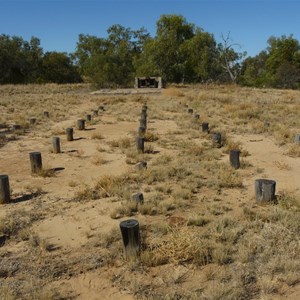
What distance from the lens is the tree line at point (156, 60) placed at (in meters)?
37.3

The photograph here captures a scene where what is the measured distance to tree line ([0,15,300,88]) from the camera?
3728 cm

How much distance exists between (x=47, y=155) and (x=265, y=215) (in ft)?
20.4

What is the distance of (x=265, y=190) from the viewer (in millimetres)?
5934

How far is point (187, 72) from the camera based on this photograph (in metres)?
40.1

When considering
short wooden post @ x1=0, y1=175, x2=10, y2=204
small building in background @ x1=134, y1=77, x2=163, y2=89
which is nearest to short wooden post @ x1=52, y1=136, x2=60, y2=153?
short wooden post @ x1=0, y1=175, x2=10, y2=204

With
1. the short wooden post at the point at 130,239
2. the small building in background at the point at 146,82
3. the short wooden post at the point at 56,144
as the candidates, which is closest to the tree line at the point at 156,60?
the small building in background at the point at 146,82

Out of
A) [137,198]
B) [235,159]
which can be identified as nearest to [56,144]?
[137,198]

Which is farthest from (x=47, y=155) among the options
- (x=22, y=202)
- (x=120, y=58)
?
(x=120, y=58)

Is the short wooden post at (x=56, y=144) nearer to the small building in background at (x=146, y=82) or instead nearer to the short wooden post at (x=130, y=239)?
the short wooden post at (x=130, y=239)

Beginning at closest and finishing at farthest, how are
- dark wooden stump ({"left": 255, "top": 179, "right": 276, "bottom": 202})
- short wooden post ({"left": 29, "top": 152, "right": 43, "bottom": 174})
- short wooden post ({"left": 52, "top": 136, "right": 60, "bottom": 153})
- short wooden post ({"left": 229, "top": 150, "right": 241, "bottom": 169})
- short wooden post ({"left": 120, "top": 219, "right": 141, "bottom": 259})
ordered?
1. short wooden post ({"left": 120, "top": 219, "right": 141, "bottom": 259})
2. dark wooden stump ({"left": 255, "top": 179, "right": 276, "bottom": 202})
3. short wooden post ({"left": 29, "top": 152, "right": 43, "bottom": 174})
4. short wooden post ({"left": 229, "top": 150, "right": 241, "bottom": 169})
5. short wooden post ({"left": 52, "top": 136, "right": 60, "bottom": 153})

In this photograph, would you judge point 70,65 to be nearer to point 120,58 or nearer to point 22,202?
point 120,58

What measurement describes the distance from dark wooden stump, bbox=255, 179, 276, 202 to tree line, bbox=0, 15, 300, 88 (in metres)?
29.6

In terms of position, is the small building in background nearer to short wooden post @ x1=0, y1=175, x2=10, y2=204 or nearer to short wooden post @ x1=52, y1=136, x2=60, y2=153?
short wooden post @ x1=52, y1=136, x2=60, y2=153

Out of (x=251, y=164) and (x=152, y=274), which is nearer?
(x=152, y=274)
